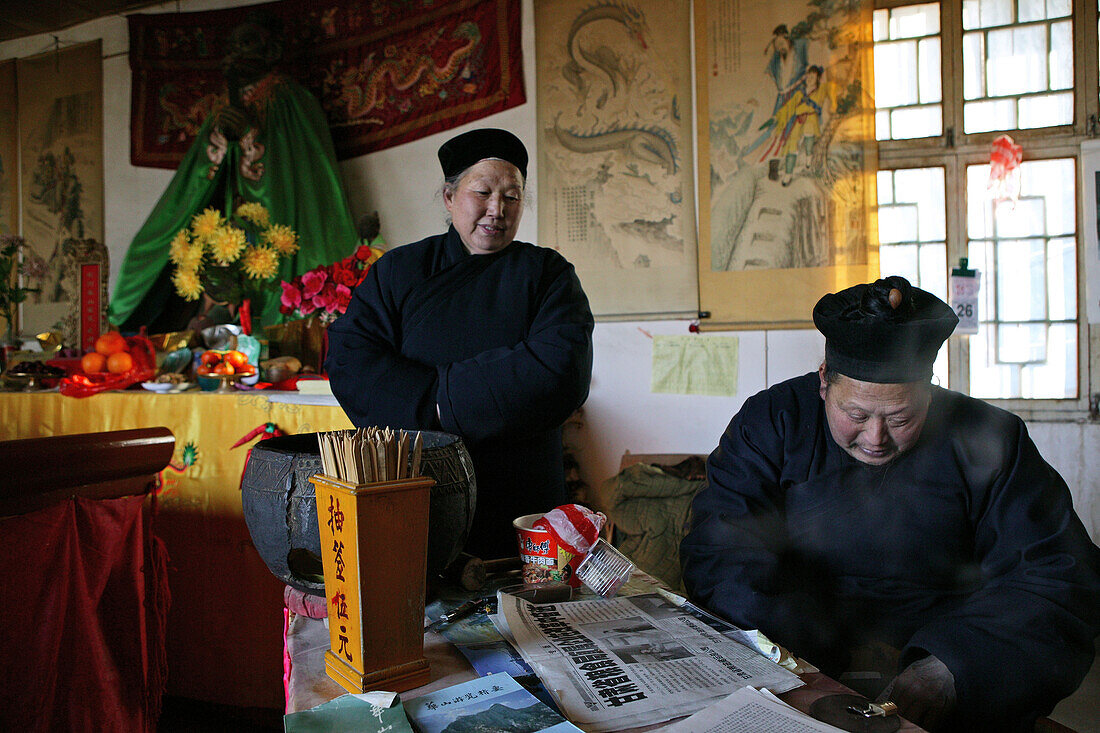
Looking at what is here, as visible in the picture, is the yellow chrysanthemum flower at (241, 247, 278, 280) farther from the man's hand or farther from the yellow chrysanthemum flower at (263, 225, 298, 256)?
the man's hand

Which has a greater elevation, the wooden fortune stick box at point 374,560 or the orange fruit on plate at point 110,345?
the orange fruit on plate at point 110,345

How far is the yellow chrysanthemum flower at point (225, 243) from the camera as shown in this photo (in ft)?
9.04

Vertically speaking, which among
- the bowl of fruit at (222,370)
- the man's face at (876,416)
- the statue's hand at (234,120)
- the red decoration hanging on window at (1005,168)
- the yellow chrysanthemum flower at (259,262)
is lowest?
the man's face at (876,416)

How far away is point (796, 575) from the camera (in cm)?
131

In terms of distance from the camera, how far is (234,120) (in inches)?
139

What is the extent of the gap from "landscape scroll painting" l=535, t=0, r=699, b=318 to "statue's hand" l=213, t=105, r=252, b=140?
4.80ft

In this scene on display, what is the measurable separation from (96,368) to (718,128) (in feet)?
9.11

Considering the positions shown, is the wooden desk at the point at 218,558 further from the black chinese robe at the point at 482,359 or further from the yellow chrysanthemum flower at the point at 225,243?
the black chinese robe at the point at 482,359

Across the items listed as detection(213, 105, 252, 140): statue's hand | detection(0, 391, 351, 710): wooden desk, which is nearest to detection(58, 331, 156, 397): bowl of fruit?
detection(0, 391, 351, 710): wooden desk

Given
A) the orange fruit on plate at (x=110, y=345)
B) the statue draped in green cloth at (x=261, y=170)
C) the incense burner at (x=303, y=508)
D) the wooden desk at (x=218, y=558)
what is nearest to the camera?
the incense burner at (x=303, y=508)

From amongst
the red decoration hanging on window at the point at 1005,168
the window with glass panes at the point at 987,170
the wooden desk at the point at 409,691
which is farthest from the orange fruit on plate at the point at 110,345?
the red decoration hanging on window at the point at 1005,168

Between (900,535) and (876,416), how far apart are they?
242 millimetres

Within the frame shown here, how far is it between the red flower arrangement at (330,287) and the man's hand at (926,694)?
6.51 feet

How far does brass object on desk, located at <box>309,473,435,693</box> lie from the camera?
729mm
